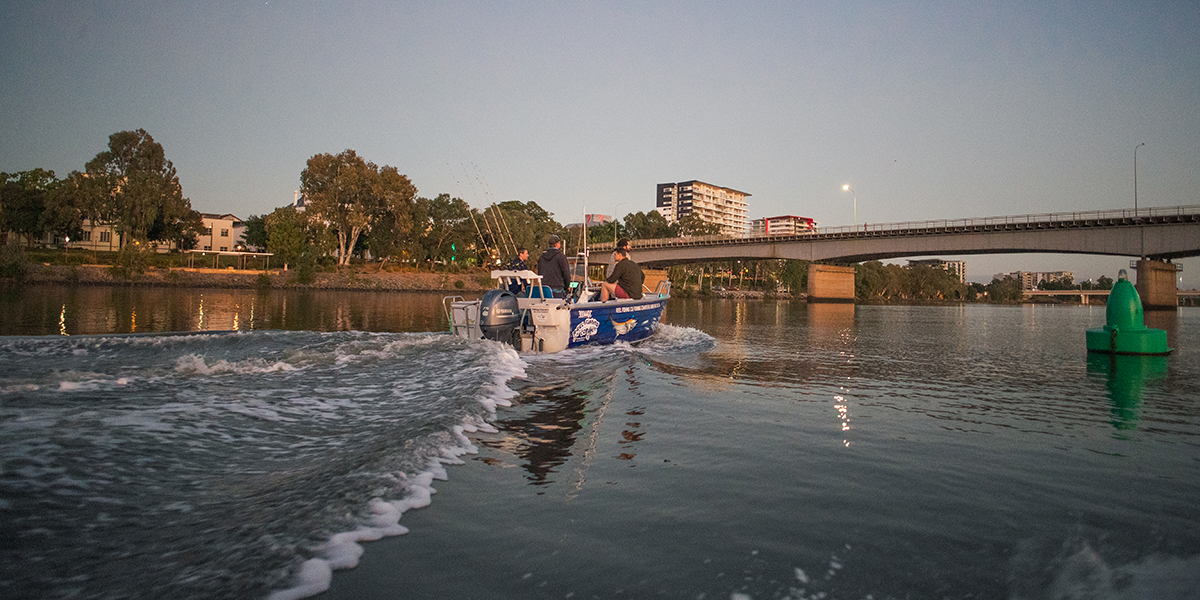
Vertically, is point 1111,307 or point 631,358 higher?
point 1111,307

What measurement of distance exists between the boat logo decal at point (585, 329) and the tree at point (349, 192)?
62420 millimetres

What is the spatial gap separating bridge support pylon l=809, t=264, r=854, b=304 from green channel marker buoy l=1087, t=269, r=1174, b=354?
5235 cm

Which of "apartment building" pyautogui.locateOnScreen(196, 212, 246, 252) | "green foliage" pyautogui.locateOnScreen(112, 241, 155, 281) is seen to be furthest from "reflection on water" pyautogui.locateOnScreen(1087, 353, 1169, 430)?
"apartment building" pyautogui.locateOnScreen(196, 212, 246, 252)

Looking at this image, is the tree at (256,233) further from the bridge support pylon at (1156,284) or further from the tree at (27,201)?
the bridge support pylon at (1156,284)

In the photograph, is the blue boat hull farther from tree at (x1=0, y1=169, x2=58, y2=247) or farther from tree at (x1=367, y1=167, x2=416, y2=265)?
tree at (x1=0, y1=169, x2=58, y2=247)

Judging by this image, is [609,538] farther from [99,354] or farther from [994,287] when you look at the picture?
[994,287]

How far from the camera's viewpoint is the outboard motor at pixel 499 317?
1069 centimetres

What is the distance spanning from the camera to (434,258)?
82750 mm

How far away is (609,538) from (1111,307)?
14.8 meters

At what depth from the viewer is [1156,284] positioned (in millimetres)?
46531

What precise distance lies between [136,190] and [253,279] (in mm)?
13293

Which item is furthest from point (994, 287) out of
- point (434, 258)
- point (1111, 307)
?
point (1111, 307)

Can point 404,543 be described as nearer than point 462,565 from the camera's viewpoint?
No

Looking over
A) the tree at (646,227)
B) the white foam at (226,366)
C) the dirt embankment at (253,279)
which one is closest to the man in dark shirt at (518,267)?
the white foam at (226,366)
